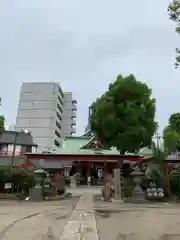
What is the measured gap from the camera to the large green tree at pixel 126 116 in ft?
109

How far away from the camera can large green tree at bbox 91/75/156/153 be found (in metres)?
33.2

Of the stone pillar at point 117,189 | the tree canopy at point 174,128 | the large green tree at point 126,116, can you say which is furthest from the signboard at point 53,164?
the stone pillar at point 117,189

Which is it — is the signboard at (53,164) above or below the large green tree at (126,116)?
below

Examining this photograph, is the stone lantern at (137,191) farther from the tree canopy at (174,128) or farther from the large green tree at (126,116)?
the large green tree at (126,116)

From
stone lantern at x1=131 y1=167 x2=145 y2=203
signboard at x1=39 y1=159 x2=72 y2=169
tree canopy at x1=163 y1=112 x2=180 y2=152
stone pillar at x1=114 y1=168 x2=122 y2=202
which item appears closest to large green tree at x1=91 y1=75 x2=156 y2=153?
tree canopy at x1=163 y1=112 x2=180 y2=152

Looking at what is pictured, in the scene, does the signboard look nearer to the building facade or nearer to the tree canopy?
the tree canopy

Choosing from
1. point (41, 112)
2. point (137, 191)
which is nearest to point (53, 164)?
point (137, 191)

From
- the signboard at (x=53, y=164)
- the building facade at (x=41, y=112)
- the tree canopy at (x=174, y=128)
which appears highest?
the building facade at (x=41, y=112)

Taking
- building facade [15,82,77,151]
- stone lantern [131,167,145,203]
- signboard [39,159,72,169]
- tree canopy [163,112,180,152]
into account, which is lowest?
stone lantern [131,167,145,203]

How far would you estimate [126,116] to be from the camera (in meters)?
33.7

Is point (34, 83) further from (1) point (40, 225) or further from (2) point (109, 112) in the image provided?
A: (1) point (40, 225)

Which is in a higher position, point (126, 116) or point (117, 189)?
point (126, 116)

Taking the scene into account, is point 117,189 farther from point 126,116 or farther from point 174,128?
point 126,116

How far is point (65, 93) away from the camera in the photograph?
274 ft
